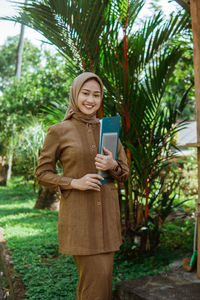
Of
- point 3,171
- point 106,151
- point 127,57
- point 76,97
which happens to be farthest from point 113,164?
point 3,171

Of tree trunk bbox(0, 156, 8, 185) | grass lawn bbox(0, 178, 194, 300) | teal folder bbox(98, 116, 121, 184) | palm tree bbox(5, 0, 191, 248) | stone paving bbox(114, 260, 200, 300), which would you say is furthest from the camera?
tree trunk bbox(0, 156, 8, 185)

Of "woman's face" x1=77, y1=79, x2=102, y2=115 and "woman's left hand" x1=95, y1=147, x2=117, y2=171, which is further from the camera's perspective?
"woman's face" x1=77, y1=79, x2=102, y2=115

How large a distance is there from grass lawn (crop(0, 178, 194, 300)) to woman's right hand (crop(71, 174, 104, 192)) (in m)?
1.53

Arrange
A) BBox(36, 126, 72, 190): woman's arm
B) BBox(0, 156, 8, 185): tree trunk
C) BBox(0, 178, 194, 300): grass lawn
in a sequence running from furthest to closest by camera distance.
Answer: BBox(0, 156, 8, 185): tree trunk → BBox(0, 178, 194, 300): grass lawn → BBox(36, 126, 72, 190): woman's arm

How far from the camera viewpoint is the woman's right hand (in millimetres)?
1902

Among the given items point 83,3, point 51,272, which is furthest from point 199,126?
point 51,272

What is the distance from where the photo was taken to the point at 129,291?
2607 mm

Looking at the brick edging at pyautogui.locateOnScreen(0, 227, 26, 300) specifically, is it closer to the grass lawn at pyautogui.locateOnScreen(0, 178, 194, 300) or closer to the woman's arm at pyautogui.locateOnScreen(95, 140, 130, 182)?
the grass lawn at pyautogui.locateOnScreen(0, 178, 194, 300)

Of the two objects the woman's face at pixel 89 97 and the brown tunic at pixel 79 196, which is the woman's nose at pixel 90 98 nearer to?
the woman's face at pixel 89 97

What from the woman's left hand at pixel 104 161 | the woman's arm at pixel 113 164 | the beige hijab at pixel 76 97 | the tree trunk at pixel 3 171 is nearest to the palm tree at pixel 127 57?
the woman's arm at pixel 113 164

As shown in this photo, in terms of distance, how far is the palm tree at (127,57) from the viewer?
2994 millimetres

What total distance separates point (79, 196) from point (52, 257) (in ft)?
8.17

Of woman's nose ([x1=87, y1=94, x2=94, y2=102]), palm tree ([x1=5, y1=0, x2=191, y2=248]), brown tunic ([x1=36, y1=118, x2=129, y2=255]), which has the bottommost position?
brown tunic ([x1=36, y1=118, x2=129, y2=255])

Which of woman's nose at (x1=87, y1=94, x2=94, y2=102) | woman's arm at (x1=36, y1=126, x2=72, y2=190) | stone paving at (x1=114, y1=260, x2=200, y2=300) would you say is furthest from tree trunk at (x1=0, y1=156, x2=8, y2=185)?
woman's nose at (x1=87, y1=94, x2=94, y2=102)
